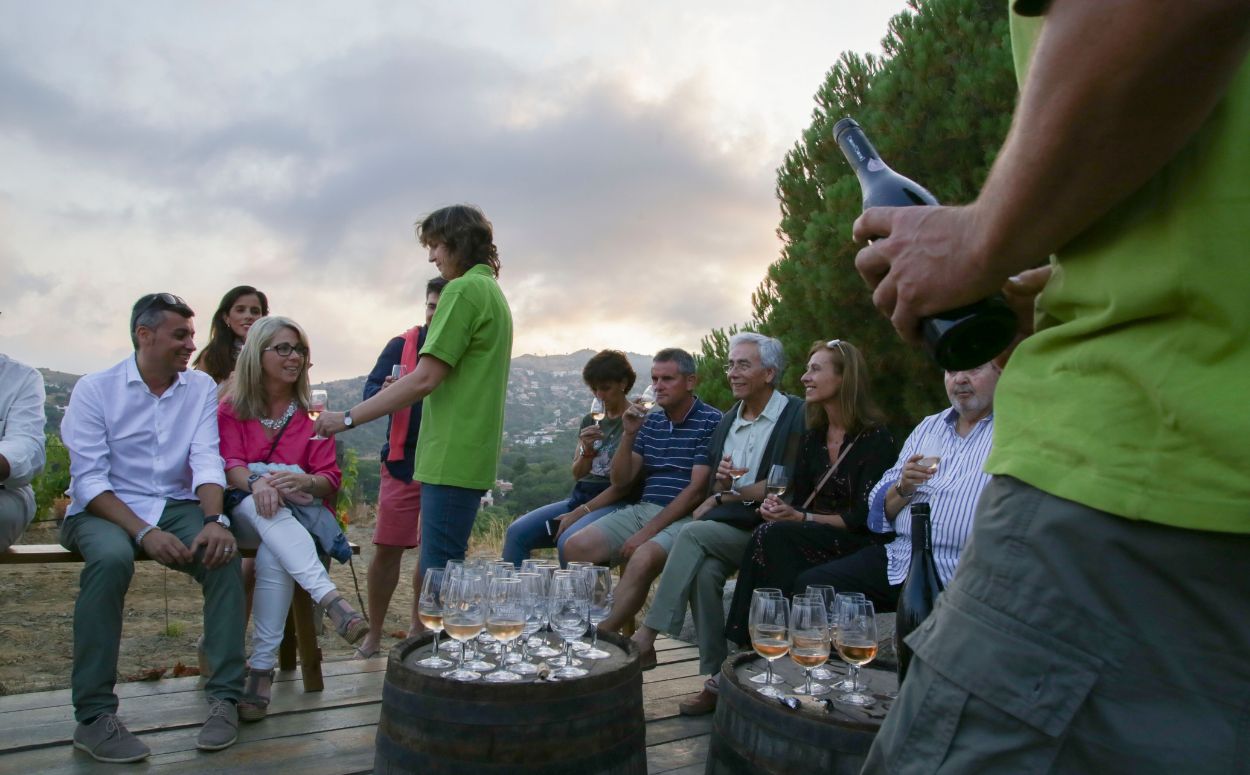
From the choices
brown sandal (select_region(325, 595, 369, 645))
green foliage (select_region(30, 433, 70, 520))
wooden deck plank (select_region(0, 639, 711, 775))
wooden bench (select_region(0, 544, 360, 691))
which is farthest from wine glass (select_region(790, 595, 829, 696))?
green foliage (select_region(30, 433, 70, 520))

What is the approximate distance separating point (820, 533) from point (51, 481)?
841 cm

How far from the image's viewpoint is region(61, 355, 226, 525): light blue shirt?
12.8 ft

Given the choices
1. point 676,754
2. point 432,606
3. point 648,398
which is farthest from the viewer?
point 648,398

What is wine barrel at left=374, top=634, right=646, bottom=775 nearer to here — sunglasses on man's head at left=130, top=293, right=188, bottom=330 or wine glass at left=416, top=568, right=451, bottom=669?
wine glass at left=416, top=568, right=451, bottom=669

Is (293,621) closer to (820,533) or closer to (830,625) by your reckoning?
(820,533)

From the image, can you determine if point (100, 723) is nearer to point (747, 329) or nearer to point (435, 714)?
point (435, 714)

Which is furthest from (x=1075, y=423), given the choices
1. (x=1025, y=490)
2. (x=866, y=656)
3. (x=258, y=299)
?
(x=258, y=299)

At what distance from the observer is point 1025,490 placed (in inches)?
38.5

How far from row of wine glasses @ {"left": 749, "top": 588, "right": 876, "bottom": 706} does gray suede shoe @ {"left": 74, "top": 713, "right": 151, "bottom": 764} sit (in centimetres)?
236

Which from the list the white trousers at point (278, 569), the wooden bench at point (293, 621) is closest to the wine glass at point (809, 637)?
the white trousers at point (278, 569)

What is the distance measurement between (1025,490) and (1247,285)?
0.98ft

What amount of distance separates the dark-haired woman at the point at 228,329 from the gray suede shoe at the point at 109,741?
7.98ft

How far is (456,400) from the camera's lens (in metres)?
4.20

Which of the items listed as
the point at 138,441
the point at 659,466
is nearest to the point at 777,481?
the point at 659,466
